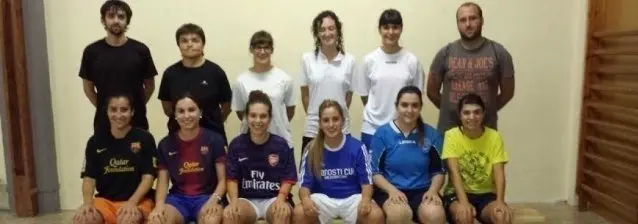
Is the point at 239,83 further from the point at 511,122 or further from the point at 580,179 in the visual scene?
the point at 580,179

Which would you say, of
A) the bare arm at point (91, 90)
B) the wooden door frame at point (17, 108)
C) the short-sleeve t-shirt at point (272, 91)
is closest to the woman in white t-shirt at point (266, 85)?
the short-sleeve t-shirt at point (272, 91)

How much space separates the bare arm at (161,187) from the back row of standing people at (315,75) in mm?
299

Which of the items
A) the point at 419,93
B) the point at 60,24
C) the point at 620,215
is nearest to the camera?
the point at 419,93

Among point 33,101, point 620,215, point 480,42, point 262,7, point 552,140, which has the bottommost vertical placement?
point 620,215

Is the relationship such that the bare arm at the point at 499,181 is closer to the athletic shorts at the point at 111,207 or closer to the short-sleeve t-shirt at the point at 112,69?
the athletic shorts at the point at 111,207

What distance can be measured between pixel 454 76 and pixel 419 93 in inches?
Result: 10.7

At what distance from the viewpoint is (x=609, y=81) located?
3.61 meters

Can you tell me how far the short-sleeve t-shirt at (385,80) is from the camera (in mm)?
3072

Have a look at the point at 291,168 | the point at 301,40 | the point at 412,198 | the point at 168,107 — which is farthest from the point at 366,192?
the point at 301,40

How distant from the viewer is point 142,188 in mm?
2746

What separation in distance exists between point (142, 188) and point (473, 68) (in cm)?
175

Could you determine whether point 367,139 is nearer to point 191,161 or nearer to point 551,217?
point 191,161

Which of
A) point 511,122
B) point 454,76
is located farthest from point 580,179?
point 454,76

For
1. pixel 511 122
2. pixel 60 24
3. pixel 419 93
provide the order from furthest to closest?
1. pixel 511 122
2. pixel 60 24
3. pixel 419 93
